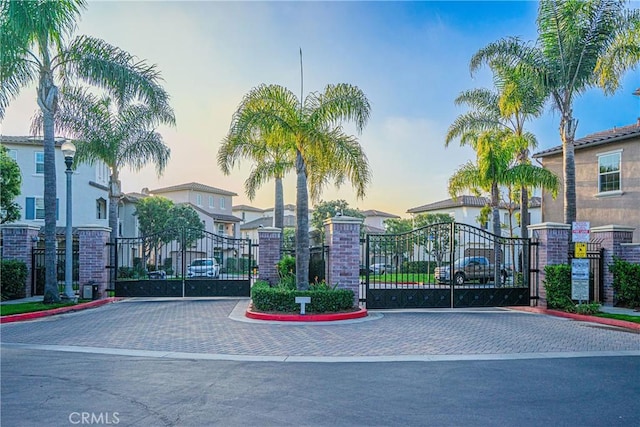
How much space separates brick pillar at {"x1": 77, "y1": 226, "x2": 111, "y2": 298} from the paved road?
4552 mm

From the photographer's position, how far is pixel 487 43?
17734mm

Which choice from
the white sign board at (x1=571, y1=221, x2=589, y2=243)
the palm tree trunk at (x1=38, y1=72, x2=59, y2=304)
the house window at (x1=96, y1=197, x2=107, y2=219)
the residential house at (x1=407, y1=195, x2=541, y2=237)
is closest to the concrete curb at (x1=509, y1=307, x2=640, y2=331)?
the white sign board at (x1=571, y1=221, x2=589, y2=243)

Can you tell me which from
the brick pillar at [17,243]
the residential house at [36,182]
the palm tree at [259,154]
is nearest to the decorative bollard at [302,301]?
the palm tree at [259,154]

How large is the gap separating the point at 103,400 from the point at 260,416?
1984 mm

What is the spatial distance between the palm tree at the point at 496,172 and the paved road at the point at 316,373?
7888 millimetres

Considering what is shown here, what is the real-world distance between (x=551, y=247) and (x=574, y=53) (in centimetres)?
656

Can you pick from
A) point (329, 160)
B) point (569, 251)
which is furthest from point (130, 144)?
point (569, 251)

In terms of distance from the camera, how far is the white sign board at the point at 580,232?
13734 millimetres

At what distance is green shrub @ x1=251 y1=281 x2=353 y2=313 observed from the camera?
12703 millimetres

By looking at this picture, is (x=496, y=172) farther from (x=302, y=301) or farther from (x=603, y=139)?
(x=302, y=301)

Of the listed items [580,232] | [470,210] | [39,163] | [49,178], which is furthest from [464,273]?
[470,210]

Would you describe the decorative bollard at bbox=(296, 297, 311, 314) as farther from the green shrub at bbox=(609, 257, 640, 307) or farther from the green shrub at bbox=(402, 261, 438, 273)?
the green shrub at bbox=(609, 257, 640, 307)

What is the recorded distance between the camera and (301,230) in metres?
13.5

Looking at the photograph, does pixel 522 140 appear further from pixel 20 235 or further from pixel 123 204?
pixel 123 204
